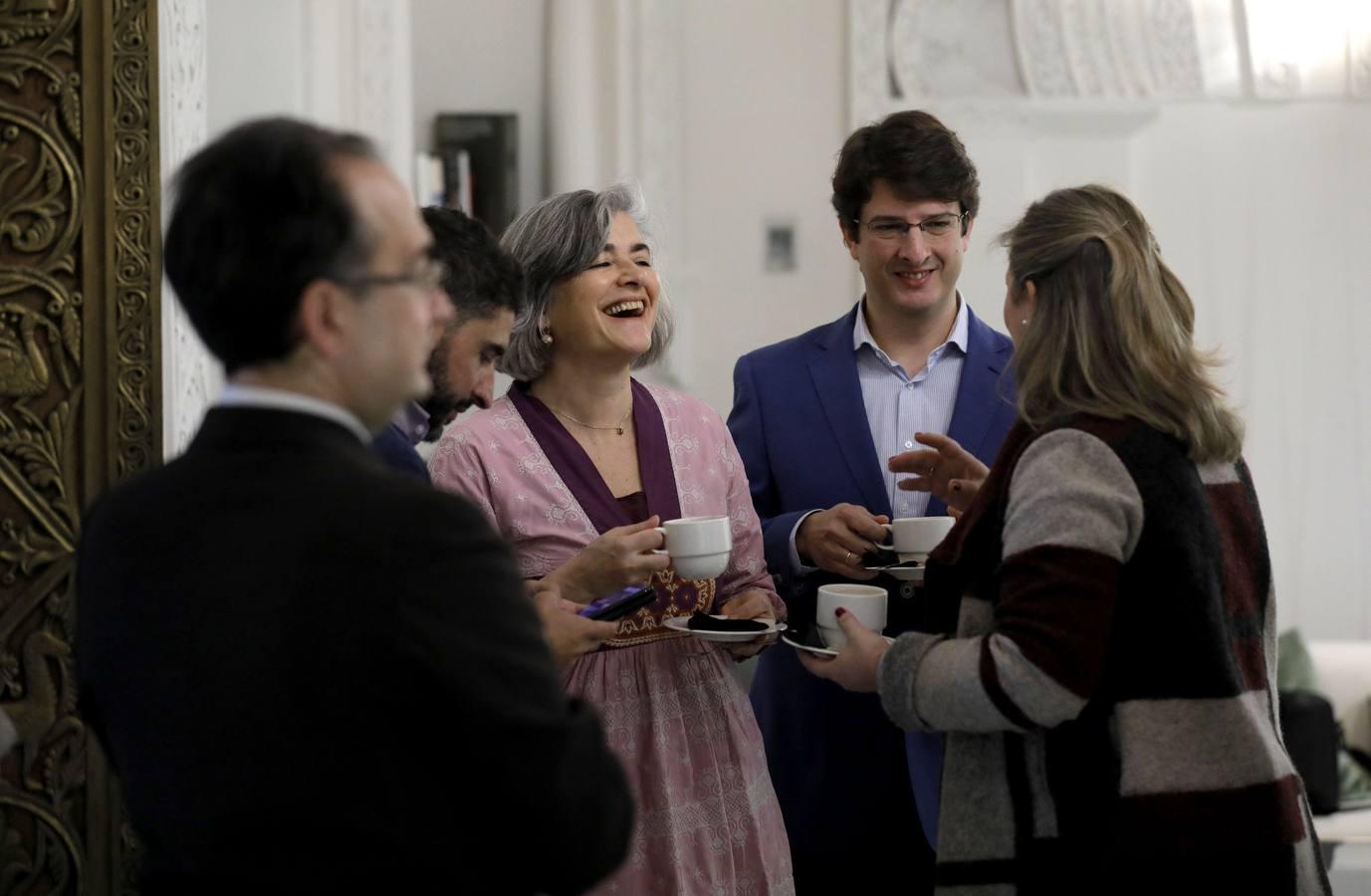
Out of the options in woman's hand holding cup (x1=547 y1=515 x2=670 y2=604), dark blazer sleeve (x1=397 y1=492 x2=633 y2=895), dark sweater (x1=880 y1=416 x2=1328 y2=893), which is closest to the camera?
dark blazer sleeve (x1=397 y1=492 x2=633 y2=895)

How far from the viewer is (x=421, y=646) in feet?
3.21

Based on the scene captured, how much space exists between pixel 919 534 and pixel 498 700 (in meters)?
1.20

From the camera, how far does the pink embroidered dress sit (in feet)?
6.63

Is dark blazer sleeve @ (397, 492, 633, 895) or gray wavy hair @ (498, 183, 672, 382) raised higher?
gray wavy hair @ (498, 183, 672, 382)

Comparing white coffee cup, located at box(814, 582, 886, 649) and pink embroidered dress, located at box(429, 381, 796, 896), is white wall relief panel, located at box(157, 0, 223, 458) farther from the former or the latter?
white coffee cup, located at box(814, 582, 886, 649)

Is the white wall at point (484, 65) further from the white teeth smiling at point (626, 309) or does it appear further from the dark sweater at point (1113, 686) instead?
the dark sweater at point (1113, 686)

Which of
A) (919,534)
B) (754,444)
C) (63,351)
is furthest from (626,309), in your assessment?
(63,351)

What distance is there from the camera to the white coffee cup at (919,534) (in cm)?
208

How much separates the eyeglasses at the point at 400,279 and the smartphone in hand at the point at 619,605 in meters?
0.75

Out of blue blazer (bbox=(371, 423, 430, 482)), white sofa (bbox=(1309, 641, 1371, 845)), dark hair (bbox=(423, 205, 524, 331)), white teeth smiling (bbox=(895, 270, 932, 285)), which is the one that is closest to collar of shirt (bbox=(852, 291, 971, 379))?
white teeth smiling (bbox=(895, 270, 932, 285))

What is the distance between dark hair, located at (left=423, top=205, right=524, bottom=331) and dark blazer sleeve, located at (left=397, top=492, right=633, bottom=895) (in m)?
0.85

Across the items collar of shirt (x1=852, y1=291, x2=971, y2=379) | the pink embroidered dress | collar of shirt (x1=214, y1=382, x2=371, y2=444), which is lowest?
the pink embroidered dress

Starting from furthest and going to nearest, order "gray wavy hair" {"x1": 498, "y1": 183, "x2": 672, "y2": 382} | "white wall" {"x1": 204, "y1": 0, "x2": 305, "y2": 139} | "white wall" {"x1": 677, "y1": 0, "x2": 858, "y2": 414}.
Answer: "white wall" {"x1": 677, "y1": 0, "x2": 858, "y2": 414} → "white wall" {"x1": 204, "y1": 0, "x2": 305, "y2": 139} → "gray wavy hair" {"x1": 498, "y1": 183, "x2": 672, "y2": 382}

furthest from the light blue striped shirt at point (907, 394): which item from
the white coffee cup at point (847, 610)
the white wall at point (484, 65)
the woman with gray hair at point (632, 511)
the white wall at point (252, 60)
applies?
the white wall at point (484, 65)
